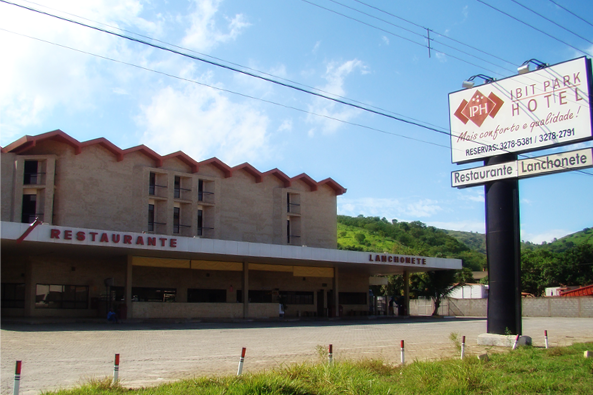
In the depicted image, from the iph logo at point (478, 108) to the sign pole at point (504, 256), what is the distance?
183cm

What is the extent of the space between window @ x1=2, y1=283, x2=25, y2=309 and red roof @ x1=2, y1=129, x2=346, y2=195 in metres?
8.21

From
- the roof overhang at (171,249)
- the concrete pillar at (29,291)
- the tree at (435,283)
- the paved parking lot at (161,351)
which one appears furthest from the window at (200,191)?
the tree at (435,283)

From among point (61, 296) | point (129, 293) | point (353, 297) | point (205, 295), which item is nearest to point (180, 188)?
point (205, 295)

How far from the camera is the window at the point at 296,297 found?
141 feet

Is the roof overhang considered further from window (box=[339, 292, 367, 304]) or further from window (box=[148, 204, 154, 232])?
window (box=[339, 292, 367, 304])

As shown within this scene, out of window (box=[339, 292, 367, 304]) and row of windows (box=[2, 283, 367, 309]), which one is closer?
row of windows (box=[2, 283, 367, 309])

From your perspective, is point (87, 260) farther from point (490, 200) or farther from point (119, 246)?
point (490, 200)

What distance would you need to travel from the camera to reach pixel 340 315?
44250 mm

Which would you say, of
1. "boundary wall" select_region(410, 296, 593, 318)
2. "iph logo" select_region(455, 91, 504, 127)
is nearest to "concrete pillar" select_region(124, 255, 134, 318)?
"iph logo" select_region(455, 91, 504, 127)

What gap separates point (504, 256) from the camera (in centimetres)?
1941

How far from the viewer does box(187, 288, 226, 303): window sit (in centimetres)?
3828

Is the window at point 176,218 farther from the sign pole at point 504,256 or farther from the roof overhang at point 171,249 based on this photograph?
the sign pole at point 504,256

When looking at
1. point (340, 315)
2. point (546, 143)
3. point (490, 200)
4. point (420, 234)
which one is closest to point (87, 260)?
point (340, 315)

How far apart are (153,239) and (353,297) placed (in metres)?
23.0
